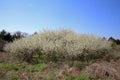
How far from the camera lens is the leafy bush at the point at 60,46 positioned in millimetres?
15422

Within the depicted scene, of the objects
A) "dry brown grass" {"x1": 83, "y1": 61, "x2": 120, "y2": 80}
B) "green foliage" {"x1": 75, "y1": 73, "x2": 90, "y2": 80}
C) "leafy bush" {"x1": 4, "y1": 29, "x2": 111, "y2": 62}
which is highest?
"leafy bush" {"x1": 4, "y1": 29, "x2": 111, "y2": 62}

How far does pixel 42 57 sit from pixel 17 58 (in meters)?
2.51

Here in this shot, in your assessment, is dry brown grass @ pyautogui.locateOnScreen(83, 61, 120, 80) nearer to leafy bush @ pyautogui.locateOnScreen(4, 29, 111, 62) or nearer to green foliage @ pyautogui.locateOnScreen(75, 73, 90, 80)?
green foliage @ pyautogui.locateOnScreen(75, 73, 90, 80)

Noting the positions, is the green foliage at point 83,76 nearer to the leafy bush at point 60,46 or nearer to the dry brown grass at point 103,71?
the dry brown grass at point 103,71

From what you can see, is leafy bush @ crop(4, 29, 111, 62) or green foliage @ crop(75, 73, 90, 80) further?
leafy bush @ crop(4, 29, 111, 62)

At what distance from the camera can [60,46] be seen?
1560 cm

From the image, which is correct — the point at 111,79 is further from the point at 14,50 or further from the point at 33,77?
the point at 14,50

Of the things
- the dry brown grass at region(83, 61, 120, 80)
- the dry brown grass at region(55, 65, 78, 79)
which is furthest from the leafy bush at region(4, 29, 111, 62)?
the dry brown grass at region(83, 61, 120, 80)

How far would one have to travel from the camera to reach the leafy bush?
15.4 m

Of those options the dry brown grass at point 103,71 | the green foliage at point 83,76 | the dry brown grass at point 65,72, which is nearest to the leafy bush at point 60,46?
the dry brown grass at point 65,72

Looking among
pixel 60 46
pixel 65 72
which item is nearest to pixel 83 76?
pixel 65 72

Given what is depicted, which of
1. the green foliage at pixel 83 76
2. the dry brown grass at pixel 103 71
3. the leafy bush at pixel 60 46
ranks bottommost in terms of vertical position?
the green foliage at pixel 83 76

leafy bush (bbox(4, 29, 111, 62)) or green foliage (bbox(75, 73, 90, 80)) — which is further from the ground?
leafy bush (bbox(4, 29, 111, 62))

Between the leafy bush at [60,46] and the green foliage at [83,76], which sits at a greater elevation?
the leafy bush at [60,46]
